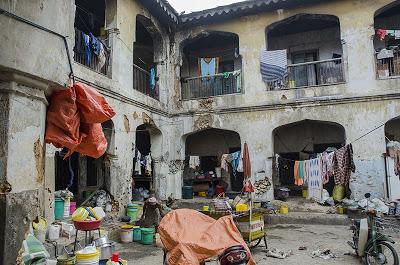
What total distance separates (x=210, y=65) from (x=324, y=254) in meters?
8.90

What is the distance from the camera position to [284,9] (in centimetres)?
1284

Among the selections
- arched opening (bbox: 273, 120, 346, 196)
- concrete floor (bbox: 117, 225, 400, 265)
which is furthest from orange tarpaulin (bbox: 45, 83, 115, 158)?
arched opening (bbox: 273, 120, 346, 196)

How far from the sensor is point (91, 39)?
9.44 metres

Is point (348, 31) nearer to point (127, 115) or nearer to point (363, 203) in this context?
point (363, 203)

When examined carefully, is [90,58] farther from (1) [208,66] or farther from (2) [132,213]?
(1) [208,66]

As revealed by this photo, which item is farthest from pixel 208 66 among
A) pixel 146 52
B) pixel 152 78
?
pixel 146 52

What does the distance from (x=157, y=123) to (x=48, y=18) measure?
9771 mm

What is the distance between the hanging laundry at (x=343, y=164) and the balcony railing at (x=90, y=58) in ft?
26.5

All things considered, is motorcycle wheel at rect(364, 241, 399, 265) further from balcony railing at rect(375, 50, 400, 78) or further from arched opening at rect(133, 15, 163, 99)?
arched opening at rect(133, 15, 163, 99)

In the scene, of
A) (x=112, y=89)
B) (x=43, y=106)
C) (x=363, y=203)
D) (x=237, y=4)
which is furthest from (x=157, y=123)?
(x=43, y=106)

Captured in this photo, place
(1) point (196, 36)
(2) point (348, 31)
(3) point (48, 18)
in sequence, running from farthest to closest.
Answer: (1) point (196, 36)
(2) point (348, 31)
(3) point (48, 18)

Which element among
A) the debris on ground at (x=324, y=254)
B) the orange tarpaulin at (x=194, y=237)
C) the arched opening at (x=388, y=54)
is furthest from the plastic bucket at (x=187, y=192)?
the orange tarpaulin at (x=194, y=237)

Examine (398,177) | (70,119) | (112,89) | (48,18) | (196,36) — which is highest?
(196,36)

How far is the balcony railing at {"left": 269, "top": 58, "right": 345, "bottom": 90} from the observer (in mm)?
13102
